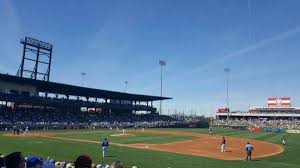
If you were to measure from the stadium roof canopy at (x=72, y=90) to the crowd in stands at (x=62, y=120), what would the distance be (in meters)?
4.54

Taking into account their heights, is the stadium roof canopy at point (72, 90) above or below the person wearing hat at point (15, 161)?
above

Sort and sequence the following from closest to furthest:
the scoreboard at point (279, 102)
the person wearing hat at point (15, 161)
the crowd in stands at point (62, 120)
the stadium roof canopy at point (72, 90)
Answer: the person wearing hat at point (15, 161)
the crowd in stands at point (62, 120)
the stadium roof canopy at point (72, 90)
the scoreboard at point (279, 102)

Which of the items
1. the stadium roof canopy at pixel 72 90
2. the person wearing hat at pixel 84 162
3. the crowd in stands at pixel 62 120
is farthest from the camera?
the stadium roof canopy at pixel 72 90

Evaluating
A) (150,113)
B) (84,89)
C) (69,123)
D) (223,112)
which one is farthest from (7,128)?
(223,112)

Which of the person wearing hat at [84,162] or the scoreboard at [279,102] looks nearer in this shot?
the person wearing hat at [84,162]

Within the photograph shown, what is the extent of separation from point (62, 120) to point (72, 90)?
936cm

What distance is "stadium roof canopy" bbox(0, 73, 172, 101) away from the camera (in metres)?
68.1

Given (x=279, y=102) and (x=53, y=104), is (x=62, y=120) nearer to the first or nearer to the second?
(x=53, y=104)

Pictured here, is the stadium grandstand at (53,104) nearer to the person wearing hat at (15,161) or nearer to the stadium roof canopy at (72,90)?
the stadium roof canopy at (72,90)

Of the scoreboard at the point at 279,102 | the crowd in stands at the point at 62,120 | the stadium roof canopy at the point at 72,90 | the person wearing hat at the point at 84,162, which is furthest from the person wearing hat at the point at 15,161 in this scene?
the scoreboard at the point at 279,102

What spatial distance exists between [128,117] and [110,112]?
6144 millimetres

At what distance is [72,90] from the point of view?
262 ft

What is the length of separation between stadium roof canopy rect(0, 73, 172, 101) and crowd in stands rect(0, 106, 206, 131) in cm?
454

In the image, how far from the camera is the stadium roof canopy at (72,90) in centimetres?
6812
